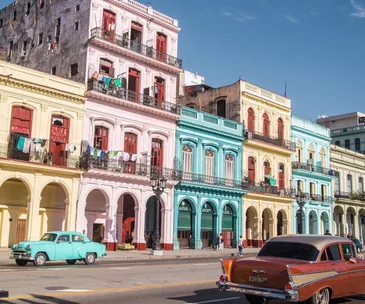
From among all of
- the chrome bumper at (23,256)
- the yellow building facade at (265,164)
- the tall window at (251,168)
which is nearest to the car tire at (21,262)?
the chrome bumper at (23,256)

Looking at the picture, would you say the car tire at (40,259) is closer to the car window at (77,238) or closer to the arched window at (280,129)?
the car window at (77,238)

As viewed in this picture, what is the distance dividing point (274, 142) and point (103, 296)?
35.9 meters

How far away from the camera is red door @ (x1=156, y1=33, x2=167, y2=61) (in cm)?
3666

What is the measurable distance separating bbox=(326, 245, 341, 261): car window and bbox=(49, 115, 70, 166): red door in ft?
70.5

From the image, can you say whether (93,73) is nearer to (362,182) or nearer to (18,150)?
(18,150)

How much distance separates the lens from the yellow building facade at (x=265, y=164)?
42.7 meters

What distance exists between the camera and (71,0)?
1359 inches

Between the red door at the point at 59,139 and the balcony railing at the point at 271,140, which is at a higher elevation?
the balcony railing at the point at 271,140

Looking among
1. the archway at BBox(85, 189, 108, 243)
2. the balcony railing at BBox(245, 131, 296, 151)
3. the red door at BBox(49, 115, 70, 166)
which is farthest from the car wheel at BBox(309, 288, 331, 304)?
the balcony railing at BBox(245, 131, 296, 151)

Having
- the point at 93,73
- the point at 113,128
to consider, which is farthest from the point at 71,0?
the point at 113,128

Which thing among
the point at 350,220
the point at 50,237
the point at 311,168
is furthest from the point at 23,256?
the point at 350,220

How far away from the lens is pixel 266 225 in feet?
149

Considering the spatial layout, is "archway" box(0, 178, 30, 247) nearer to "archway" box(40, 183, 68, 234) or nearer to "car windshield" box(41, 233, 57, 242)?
"archway" box(40, 183, 68, 234)

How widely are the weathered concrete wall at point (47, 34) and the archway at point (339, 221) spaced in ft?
113
